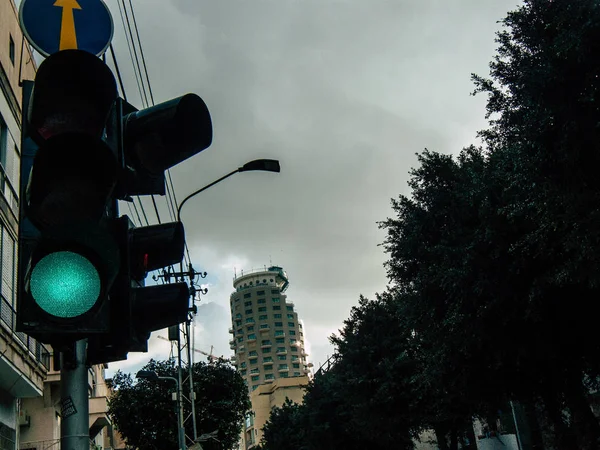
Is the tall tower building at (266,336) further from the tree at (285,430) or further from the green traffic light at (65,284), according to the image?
the green traffic light at (65,284)

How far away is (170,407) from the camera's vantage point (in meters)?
39.7

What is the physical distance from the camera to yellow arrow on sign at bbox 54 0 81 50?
3.18 metres

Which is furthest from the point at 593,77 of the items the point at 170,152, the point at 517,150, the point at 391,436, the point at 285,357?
the point at 285,357

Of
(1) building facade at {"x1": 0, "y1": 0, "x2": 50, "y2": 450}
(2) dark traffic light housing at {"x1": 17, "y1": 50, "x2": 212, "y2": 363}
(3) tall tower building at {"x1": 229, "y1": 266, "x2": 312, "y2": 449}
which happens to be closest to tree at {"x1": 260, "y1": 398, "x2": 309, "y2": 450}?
(1) building facade at {"x1": 0, "y1": 0, "x2": 50, "y2": 450}

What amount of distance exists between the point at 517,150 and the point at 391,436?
20311 millimetres

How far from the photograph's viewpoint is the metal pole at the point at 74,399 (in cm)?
260

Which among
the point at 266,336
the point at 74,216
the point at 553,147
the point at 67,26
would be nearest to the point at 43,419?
the point at 553,147

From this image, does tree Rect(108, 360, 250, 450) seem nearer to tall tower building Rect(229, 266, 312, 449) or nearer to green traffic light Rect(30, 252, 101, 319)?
green traffic light Rect(30, 252, 101, 319)

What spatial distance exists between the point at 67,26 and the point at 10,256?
15275mm

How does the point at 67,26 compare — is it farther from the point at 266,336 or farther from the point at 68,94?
the point at 266,336

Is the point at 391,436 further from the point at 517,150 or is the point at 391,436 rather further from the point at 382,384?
the point at 517,150

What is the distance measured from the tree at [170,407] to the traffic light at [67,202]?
3824 cm

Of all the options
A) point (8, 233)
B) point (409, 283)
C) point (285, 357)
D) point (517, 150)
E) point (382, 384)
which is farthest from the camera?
point (285, 357)

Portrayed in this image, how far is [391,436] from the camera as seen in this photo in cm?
3055
